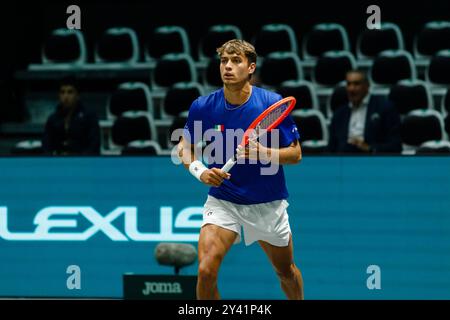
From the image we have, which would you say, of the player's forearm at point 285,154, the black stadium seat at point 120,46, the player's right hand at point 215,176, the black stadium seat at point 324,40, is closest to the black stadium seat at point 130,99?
the black stadium seat at point 120,46

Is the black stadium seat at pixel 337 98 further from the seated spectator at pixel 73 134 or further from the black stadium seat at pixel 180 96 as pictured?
the seated spectator at pixel 73 134

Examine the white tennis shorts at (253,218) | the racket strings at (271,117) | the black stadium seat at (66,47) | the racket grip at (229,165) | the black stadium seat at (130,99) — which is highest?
the black stadium seat at (66,47)

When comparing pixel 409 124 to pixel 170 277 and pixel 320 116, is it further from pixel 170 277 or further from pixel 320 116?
pixel 170 277

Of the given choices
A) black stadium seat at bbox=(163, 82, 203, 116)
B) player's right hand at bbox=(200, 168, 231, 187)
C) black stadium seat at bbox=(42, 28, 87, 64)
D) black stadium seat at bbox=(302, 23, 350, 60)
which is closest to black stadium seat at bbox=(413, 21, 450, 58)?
black stadium seat at bbox=(302, 23, 350, 60)

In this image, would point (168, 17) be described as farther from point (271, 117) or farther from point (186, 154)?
point (271, 117)

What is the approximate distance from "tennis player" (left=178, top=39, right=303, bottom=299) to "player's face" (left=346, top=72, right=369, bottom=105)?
3204 millimetres

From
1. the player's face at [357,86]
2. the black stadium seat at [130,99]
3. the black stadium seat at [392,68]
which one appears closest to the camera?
the player's face at [357,86]

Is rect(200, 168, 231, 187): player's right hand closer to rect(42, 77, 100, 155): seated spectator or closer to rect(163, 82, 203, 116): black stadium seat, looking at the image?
rect(42, 77, 100, 155): seated spectator

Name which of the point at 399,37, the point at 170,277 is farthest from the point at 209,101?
the point at 399,37

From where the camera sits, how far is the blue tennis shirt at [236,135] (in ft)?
25.6

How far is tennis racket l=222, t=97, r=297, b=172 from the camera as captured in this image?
7.56 metres

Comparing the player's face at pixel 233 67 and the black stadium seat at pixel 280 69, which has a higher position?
the black stadium seat at pixel 280 69

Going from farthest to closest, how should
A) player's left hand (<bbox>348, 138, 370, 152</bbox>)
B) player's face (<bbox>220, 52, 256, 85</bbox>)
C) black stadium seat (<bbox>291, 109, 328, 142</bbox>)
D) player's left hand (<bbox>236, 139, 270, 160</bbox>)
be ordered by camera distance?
black stadium seat (<bbox>291, 109, 328, 142</bbox>), player's left hand (<bbox>348, 138, 370, 152</bbox>), player's face (<bbox>220, 52, 256, 85</bbox>), player's left hand (<bbox>236, 139, 270, 160</bbox>)

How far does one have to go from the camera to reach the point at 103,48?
14414 millimetres
